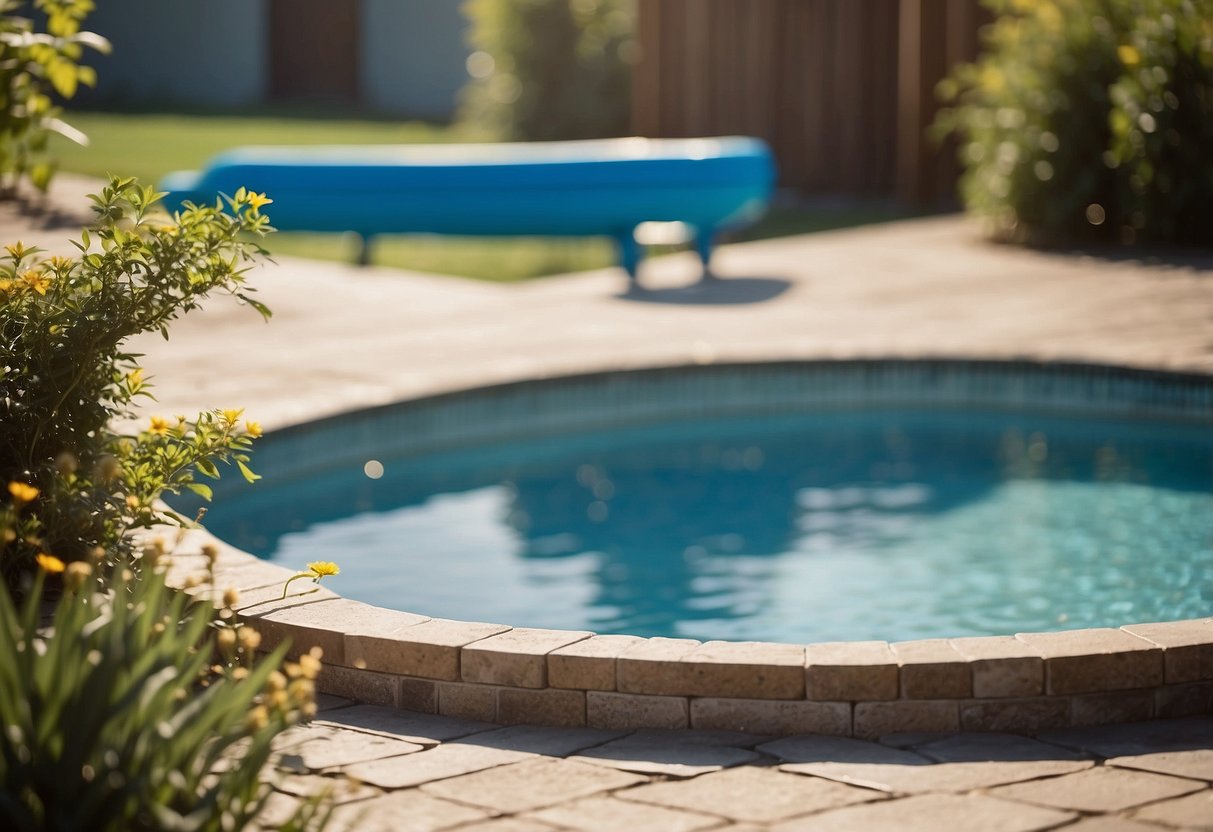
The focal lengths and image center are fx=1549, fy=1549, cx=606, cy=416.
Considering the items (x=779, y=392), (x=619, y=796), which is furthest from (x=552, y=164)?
(x=619, y=796)

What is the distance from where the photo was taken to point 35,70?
5.15 metres

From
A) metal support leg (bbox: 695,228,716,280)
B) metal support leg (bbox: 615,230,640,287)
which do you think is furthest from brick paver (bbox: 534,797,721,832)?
metal support leg (bbox: 695,228,716,280)

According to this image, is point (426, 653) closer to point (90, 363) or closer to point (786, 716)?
point (786, 716)

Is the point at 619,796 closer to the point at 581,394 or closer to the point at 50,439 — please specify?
the point at 50,439

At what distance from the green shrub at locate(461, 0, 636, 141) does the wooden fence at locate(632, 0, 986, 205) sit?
234 centimetres

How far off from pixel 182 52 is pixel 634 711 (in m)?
23.1

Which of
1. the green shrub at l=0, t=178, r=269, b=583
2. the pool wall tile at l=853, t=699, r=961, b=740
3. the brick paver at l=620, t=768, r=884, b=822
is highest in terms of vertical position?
the green shrub at l=0, t=178, r=269, b=583

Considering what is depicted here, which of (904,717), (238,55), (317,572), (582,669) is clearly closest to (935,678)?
A: (904,717)

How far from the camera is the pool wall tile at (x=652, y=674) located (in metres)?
3.70

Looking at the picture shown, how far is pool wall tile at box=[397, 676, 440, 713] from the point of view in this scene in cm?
385

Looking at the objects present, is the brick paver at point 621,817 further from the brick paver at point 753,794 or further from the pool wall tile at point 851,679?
the pool wall tile at point 851,679

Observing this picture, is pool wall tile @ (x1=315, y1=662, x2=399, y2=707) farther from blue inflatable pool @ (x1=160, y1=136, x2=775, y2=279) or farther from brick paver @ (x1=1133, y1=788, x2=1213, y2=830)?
blue inflatable pool @ (x1=160, y1=136, x2=775, y2=279)

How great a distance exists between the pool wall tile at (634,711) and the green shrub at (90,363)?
3.76ft

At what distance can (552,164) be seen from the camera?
11086 mm
